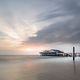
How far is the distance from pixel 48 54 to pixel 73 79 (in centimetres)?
14361

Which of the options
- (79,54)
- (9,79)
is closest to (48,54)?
(79,54)

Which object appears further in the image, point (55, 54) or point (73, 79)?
point (55, 54)

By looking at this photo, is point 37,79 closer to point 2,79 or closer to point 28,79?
point 28,79

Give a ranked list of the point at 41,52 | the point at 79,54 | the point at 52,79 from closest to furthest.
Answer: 1. the point at 52,79
2. the point at 79,54
3. the point at 41,52

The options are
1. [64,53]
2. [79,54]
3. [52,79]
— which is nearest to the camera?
[52,79]

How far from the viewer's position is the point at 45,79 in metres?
21.9

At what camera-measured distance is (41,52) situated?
561ft

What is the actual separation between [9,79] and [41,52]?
148159 millimetres

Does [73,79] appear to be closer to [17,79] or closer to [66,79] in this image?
[66,79]

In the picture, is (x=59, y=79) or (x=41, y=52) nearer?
(x=59, y=79)

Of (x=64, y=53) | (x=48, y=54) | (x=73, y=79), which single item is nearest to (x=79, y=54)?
(x=64, y=53)

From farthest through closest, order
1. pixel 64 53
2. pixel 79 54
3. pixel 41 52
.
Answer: pixel 41 52, pixel 64 53, pixel 79 54

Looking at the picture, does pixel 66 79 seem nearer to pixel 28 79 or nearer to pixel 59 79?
pixel 59 79

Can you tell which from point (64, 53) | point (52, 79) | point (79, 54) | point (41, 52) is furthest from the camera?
point (41, 52)
